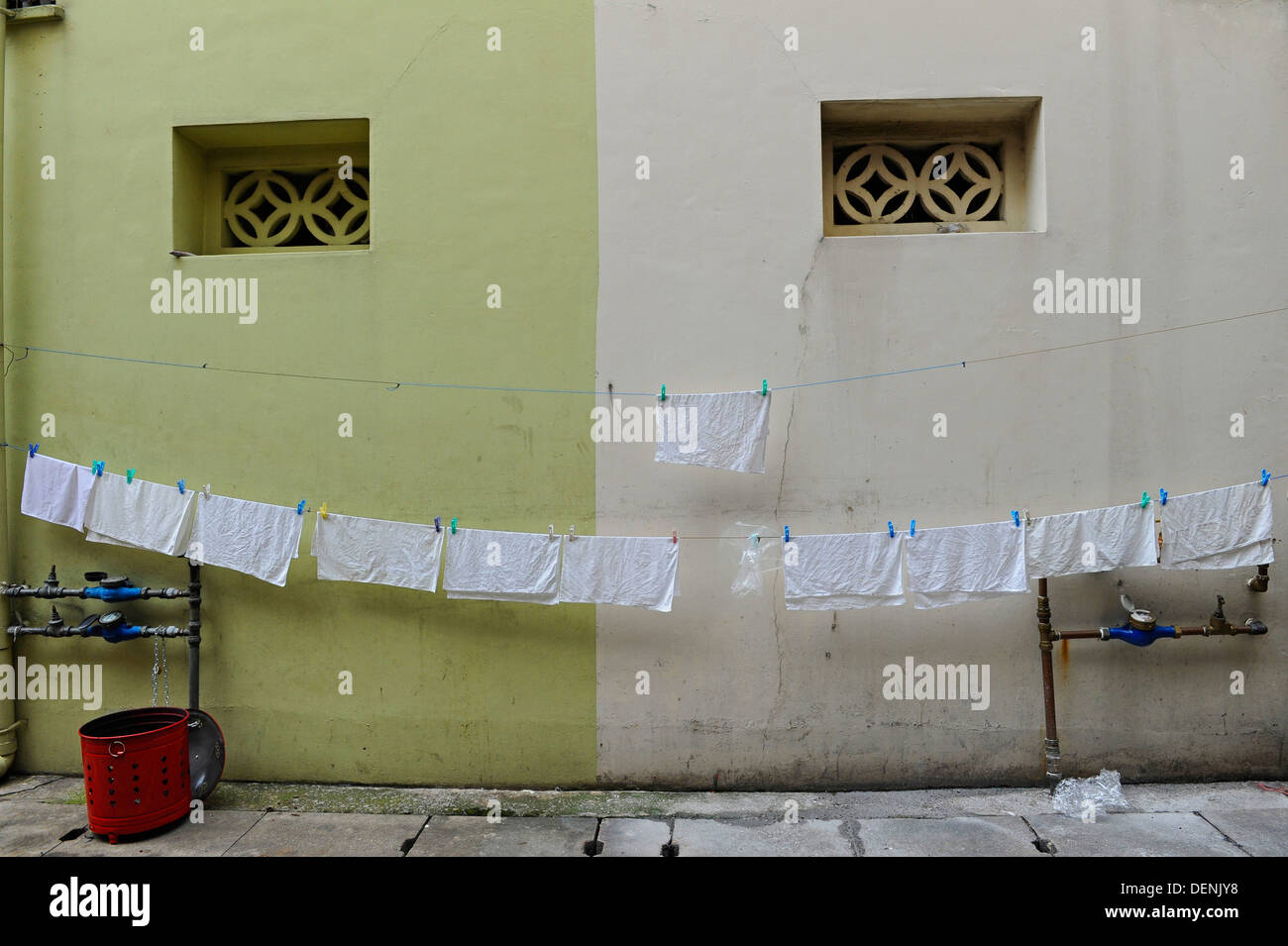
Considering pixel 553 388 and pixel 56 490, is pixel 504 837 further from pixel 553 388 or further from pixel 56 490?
pixel 56 490

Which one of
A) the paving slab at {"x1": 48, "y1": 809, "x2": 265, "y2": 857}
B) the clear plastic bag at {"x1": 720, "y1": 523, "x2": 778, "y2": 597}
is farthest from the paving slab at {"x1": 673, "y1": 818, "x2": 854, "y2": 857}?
the paving slab at {"x1": 48, "y1": 809, "x2": 265, "y2": 857}

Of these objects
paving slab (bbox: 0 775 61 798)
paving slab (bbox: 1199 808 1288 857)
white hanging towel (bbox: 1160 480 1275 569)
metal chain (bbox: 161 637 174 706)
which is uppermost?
white hanging towel (bbox: 1160 480 1275 569)

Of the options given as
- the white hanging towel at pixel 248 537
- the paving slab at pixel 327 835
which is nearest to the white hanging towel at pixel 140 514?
the white hanging towel at pixel 248 537

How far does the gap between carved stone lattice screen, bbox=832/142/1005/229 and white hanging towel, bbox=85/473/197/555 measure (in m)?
5.40

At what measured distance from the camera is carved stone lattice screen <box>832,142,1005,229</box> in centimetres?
605

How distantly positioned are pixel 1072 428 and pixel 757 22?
12.3ft

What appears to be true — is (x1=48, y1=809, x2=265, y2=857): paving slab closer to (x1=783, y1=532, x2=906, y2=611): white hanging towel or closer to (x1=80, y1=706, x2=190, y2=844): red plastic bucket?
(x1=80, y1=706, x2=190, y2=844): red plastic bucket

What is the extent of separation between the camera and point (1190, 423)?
571 cm

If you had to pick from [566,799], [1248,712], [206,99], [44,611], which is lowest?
[566,799]

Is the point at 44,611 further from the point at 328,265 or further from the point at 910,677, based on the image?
the point at 910,677

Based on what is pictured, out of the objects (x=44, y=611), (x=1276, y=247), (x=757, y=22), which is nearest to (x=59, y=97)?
(x=44, y=611)

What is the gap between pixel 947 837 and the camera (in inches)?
199

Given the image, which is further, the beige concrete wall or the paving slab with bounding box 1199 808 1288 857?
the beige concrete wall

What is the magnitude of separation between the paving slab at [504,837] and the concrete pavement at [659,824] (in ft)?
0.04
